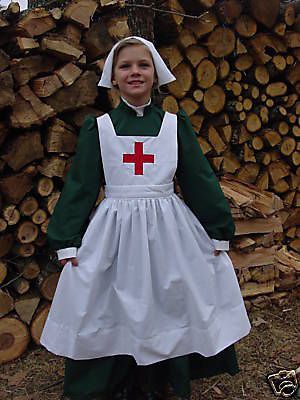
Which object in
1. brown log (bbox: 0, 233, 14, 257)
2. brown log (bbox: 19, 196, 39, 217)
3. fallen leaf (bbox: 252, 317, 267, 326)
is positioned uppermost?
brown log (bbox: 19, 196, 39, 217)

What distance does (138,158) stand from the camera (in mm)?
1910

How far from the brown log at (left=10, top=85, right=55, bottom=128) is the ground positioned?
1.18 metres

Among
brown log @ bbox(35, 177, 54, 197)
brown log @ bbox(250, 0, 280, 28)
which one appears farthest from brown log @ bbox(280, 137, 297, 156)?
brown log @ bbox(35, 177, 54, 197)

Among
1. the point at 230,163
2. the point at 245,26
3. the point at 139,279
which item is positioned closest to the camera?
the point at 139,279

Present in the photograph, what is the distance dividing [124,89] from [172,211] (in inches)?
19.3

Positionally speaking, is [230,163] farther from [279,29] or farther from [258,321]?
[258,321]

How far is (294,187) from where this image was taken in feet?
12.0

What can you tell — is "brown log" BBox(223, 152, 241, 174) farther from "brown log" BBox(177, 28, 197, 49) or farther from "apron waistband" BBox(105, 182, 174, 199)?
"apron waistband" BBox(105, 182, 174, 199)

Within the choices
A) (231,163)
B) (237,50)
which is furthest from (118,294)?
(237,50)

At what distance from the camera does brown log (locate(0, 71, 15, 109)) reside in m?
2.21

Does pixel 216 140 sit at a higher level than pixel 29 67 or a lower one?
lower

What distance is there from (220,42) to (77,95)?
1.14m

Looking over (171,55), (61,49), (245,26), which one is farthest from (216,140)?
(61,49)

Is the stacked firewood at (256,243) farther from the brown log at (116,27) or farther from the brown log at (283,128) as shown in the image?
the brown log at (116,27)
